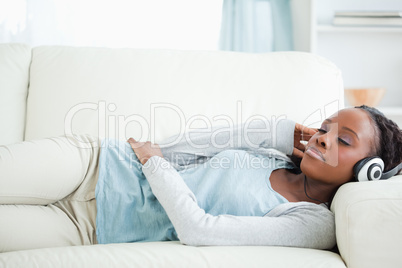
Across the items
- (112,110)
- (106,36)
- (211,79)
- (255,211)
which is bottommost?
(255,211)

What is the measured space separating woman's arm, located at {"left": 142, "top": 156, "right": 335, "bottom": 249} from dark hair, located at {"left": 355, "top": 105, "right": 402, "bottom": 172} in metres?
0.23

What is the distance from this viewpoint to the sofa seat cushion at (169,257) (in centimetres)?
88

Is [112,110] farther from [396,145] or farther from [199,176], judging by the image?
[396,145]

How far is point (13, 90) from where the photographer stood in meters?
1.53

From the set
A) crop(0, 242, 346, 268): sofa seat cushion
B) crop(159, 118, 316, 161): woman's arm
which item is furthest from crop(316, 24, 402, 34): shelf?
crop(0, 242, 346, 268): sofa seat cushion

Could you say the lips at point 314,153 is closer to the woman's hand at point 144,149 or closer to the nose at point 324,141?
the nose at point 324,141

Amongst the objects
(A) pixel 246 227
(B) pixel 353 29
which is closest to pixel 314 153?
(A) pixel 246 227

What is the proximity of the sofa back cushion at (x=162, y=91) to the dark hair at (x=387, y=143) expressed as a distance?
0.35 metres

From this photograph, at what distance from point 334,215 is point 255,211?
0.20 m

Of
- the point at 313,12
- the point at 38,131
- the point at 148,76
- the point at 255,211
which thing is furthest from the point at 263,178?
the point at 313,12

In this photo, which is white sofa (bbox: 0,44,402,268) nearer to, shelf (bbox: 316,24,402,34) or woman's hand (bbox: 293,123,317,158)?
woman's hand (bbox: 293,123,317,158)

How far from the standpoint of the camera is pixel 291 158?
1.40 metres

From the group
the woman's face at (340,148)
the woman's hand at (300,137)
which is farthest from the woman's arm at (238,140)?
the woman's face at (340,148)

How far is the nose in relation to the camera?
1.14 meters
